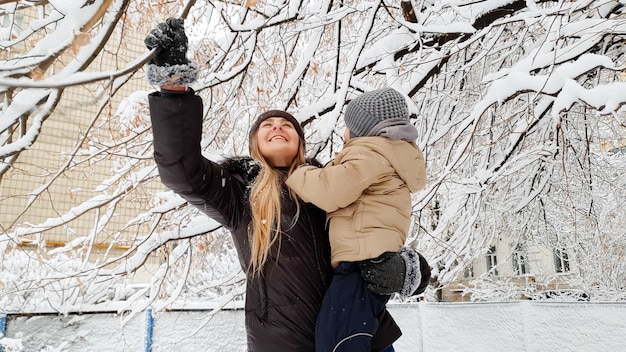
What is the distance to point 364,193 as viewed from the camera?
171 centimetres

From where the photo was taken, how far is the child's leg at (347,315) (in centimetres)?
145

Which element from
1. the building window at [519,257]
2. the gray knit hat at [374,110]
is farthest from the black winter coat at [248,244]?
the building window at [519,257]

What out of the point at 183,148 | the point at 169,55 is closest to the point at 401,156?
the point at 183,148

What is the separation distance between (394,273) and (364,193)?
0.30 m

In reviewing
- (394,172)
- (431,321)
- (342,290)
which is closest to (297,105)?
(394,172)

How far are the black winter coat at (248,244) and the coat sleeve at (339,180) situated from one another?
0.34ft

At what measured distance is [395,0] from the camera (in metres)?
3.54

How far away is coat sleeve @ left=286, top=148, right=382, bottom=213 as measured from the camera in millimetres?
1599

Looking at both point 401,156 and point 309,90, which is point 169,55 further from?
point 309,90

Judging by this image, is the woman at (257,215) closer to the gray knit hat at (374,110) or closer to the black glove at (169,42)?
the black glove at (169,42)

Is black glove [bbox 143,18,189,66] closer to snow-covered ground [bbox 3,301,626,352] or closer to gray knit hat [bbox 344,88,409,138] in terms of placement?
gray knit hat [bbox 344,88,409,138]

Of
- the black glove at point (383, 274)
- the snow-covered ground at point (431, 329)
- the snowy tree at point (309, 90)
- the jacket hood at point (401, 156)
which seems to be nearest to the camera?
the snowy tree at point (309, 90)

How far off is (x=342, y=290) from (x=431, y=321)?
14.1 feet

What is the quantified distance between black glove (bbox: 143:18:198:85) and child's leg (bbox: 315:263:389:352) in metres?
0.76
